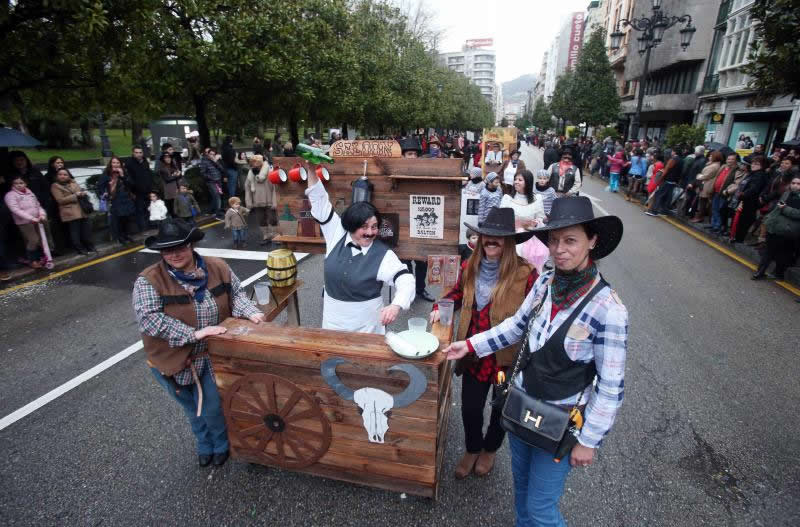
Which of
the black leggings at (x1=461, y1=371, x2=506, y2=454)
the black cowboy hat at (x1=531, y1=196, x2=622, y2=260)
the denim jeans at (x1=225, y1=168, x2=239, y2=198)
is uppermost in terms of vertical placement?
the black cowboy hat at (x1=531, y1=196, x2=622, y2=260)

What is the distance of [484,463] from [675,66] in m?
35.0

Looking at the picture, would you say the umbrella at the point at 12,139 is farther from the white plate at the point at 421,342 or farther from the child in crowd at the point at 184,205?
the white plate at the point at 421,342

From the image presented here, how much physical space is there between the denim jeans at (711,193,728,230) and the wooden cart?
1059 centimetres

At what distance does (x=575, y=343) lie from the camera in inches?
78.5

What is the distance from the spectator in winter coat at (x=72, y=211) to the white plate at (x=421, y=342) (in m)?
8.35

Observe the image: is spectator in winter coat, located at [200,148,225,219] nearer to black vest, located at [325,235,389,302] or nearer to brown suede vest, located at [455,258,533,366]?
black vest, located at [325,235,389,302]

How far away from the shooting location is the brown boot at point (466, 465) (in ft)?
10.6

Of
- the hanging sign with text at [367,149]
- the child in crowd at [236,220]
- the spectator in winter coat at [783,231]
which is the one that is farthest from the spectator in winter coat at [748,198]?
the child in crowd at [236,220]

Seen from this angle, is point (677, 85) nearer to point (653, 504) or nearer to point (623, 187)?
point (623, 187)

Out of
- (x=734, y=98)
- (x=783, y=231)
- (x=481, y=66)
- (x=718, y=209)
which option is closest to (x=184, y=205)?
(x=783, y=231)

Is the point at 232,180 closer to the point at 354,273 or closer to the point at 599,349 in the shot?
the point at 354,273

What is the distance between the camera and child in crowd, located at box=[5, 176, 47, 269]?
7.07m

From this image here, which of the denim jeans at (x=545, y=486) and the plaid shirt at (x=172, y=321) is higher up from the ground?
the plaid shirt at (x=172, y=321)

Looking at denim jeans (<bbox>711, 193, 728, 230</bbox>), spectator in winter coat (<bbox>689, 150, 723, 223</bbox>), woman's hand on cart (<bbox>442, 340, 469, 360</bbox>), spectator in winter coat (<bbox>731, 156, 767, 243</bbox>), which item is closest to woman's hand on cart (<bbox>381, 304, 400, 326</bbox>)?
woman's hand on cart (<bbox>442, 340, 469, 360</bbox>)
